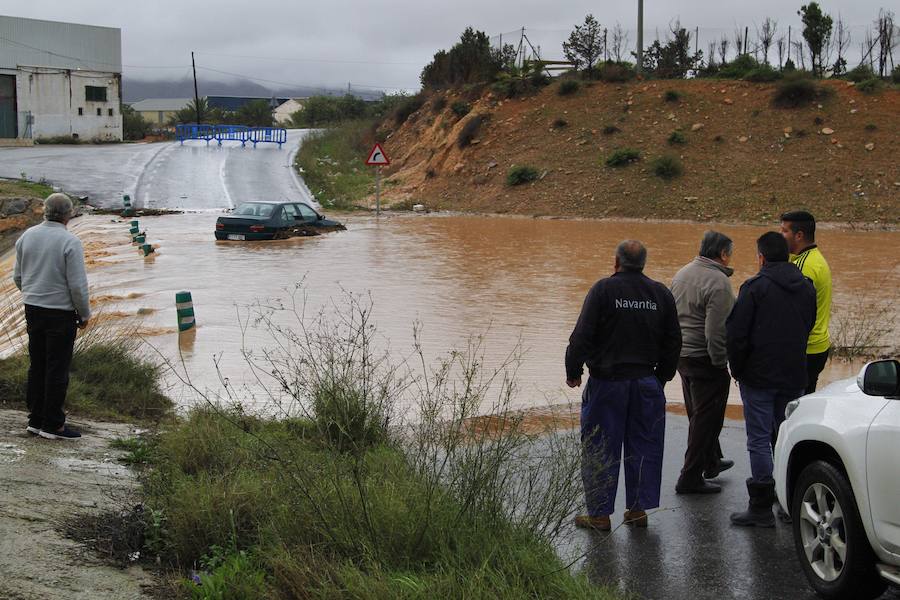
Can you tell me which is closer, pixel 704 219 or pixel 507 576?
pixel 507 576

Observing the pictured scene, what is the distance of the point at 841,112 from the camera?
3909 cm

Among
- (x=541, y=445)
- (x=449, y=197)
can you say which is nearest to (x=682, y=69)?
(x=449, y=197)

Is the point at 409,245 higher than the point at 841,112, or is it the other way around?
the point at 841,112

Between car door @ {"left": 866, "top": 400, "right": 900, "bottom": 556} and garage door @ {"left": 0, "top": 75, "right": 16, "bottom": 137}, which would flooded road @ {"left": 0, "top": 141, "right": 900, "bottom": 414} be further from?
garage door @ {"left": 0, "top": 75, "right": 16, "bottom": 137}

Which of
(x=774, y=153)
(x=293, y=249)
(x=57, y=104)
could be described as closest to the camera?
(x=293, y=249)

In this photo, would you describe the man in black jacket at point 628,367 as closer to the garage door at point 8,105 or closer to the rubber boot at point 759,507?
the rubber boot at point 759,507

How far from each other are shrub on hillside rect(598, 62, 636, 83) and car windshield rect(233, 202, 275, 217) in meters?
22.7

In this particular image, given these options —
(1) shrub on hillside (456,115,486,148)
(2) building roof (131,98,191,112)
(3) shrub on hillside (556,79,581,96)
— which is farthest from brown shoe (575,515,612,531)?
(2) building roof (131,98,191,112)

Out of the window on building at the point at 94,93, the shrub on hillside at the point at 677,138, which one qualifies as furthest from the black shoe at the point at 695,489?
the window on building at the point at 94,93

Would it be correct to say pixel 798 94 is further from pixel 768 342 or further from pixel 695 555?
pixel 695 555

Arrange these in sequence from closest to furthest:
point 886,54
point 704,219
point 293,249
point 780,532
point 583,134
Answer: point 780,532 → point 293,249 → point 704,219 → point 583,134 → point 886,54

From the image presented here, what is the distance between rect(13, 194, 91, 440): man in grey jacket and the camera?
22.9ft

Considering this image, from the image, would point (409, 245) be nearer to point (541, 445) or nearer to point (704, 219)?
point (704, 219)

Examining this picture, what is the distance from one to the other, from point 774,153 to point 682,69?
12.7 meters
